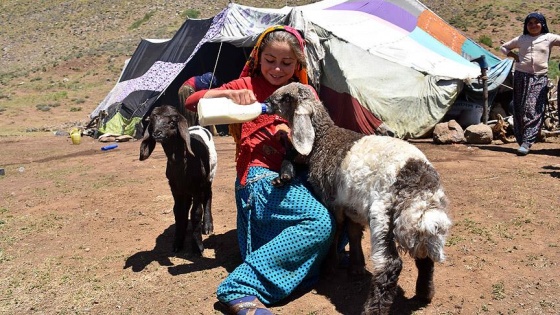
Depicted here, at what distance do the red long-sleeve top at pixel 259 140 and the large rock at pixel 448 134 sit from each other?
227 inches

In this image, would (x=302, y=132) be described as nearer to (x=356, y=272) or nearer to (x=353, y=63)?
(x=356, y=272)

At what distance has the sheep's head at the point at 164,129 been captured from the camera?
152 inches

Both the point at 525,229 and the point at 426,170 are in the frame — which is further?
the point at 525,229

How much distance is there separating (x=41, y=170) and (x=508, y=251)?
7280 mm

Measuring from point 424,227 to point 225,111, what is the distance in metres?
1.46

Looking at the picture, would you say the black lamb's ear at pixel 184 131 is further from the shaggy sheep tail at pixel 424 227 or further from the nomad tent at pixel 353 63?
the nomad tent at pixel 353 63

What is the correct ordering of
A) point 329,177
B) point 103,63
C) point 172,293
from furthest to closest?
point 103,63 → point 172,293 → point 329,177

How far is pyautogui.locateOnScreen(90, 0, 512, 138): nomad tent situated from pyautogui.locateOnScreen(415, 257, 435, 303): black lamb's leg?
6.27 m

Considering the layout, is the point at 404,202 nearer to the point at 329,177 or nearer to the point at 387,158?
the point at 387,158

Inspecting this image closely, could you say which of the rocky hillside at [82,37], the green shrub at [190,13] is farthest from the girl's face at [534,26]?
the green shrub at [190,13]

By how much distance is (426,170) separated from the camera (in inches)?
106

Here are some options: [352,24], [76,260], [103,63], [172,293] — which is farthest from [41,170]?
[103,63]

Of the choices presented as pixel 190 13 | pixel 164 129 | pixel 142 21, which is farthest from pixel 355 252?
pixel 142 21

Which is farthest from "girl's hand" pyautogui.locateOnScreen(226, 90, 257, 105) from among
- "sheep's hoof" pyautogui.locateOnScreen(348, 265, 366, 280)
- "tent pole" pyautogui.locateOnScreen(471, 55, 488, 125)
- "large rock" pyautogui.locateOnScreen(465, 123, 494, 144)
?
"tent pole" pyautogui.locateOnScreen(471, 55, 488, 125)
